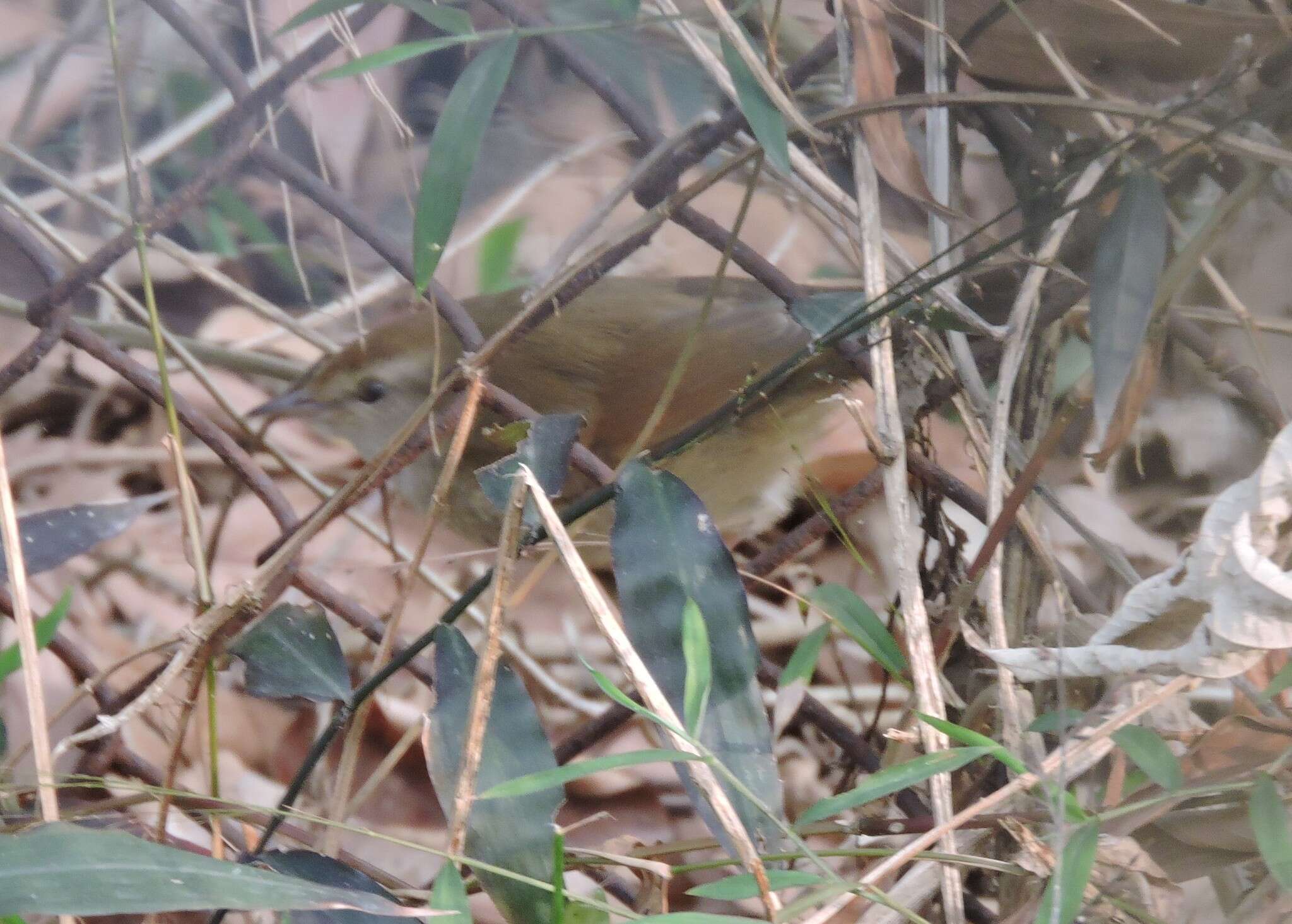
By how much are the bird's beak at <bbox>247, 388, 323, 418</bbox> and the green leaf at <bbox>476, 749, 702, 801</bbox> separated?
1003 millimetres

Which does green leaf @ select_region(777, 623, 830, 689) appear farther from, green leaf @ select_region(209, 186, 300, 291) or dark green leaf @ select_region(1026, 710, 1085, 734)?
green leaf @ select_region(209, 186, 300, 291)

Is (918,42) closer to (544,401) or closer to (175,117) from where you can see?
(544,401)

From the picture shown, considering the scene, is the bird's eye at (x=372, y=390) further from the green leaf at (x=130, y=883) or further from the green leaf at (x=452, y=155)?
the green leaf at (x=130, y=883)

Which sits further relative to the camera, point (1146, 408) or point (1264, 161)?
point (1146, 408)

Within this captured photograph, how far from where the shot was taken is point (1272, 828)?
517 millimetres

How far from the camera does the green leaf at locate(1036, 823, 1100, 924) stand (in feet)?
1.63

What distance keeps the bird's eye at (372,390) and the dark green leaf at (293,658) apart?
799 mm

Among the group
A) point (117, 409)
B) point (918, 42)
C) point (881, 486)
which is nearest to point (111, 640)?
point (117, 409)

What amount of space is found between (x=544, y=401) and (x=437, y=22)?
25.8 inches

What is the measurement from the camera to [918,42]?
0.78 m

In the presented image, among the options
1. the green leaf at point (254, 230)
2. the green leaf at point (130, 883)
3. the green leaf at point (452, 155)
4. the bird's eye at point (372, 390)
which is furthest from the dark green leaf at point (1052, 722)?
the green leaf at point (254, 230)

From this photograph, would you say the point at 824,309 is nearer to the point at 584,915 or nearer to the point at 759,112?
the point at 759,112

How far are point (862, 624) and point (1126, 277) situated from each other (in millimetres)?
278

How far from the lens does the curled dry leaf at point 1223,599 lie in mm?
475
